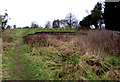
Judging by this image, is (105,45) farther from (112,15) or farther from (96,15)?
(96,15)

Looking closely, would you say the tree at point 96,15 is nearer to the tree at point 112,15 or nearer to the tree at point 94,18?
the tree at point 94,18

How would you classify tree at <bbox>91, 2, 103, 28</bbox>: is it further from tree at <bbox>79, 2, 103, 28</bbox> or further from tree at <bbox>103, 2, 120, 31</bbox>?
tree at <bbox>103, 2, 120, 31</bbox>

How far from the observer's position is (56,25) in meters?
46.4

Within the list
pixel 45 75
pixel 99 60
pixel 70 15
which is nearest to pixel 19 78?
pixel 45 75

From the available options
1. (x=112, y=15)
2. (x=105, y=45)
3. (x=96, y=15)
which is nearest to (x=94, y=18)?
(x=96, y=15)

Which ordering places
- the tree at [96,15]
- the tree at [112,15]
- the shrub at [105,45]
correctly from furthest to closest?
1. the tree at [96,15]
2. the tree at [112,15]
3. the shrub at [105,45]

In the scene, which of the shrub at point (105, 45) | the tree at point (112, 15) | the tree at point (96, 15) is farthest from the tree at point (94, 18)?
the shrub at point (105, 45)

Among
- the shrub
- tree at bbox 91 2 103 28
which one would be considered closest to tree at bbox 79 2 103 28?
tree at bbox 91 2 103 28

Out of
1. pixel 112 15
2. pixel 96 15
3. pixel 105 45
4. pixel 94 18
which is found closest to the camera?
pixel 105 45

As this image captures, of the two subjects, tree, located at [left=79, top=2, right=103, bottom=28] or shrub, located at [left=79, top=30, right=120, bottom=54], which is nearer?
shrub, located at [left=79, top=30, right=120, bottom=54]

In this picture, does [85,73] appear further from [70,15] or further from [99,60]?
[70,15]

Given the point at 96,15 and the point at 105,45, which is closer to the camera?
the point at 105,45

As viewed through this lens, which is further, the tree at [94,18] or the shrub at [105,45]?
the tree at [94,18]

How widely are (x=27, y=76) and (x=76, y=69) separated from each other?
224 centimetres
